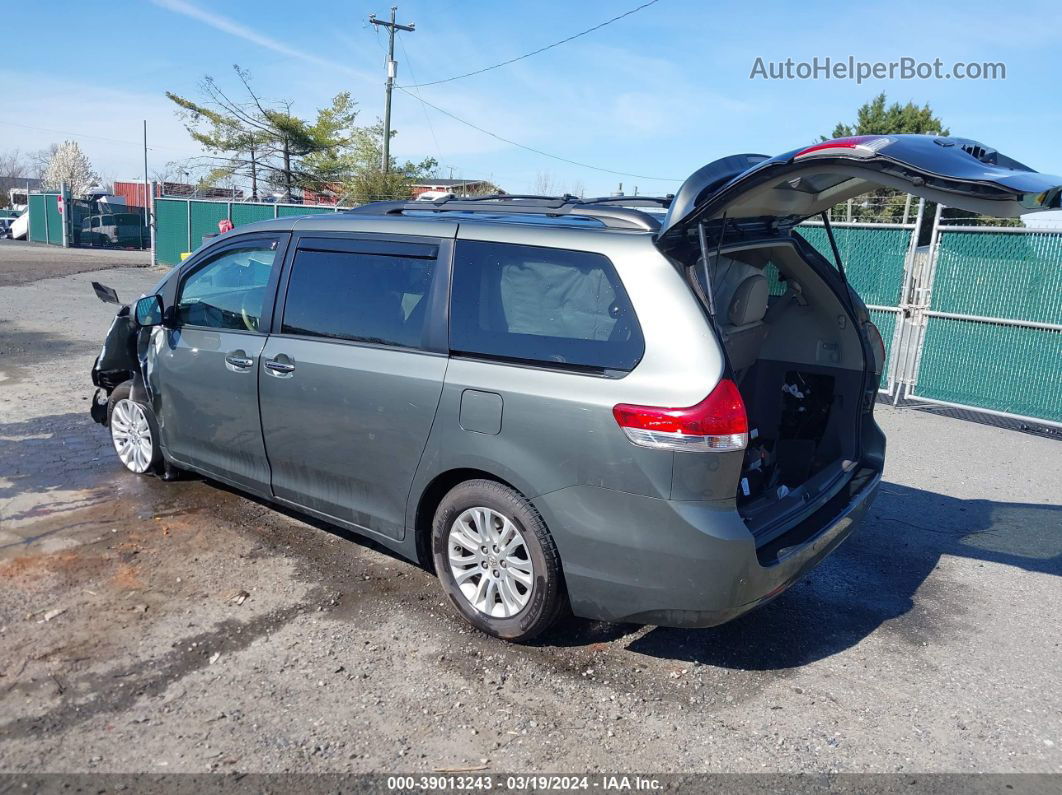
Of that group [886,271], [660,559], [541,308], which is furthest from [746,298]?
[886,271]

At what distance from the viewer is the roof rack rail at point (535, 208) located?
3637mm

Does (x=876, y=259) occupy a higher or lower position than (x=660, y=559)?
higher

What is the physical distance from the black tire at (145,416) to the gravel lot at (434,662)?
0.77 feet

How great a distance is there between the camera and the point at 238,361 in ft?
15.4

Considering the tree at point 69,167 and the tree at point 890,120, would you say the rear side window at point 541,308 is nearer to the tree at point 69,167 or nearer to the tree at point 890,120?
the tree at point 890,120

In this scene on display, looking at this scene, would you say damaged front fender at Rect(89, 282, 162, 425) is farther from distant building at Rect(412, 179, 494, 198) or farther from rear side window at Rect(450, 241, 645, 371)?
distant building at Rect(412, 179, 494, 198)

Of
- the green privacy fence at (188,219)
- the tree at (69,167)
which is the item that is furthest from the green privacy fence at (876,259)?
the tree at (69,167)

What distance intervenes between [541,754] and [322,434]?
1.98 meters

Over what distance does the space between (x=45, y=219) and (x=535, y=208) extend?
4170 centimetres

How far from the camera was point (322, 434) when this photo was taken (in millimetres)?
4266

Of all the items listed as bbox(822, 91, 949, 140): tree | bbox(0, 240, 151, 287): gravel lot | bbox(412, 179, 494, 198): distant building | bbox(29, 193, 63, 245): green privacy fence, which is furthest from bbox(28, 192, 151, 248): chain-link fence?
bbox(822, 91, 949, 140): tree

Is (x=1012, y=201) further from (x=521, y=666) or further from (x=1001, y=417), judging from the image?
(x=1001, y=417)

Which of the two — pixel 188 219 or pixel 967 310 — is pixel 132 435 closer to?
pixel 967 310

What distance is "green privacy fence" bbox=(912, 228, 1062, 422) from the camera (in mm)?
8211
